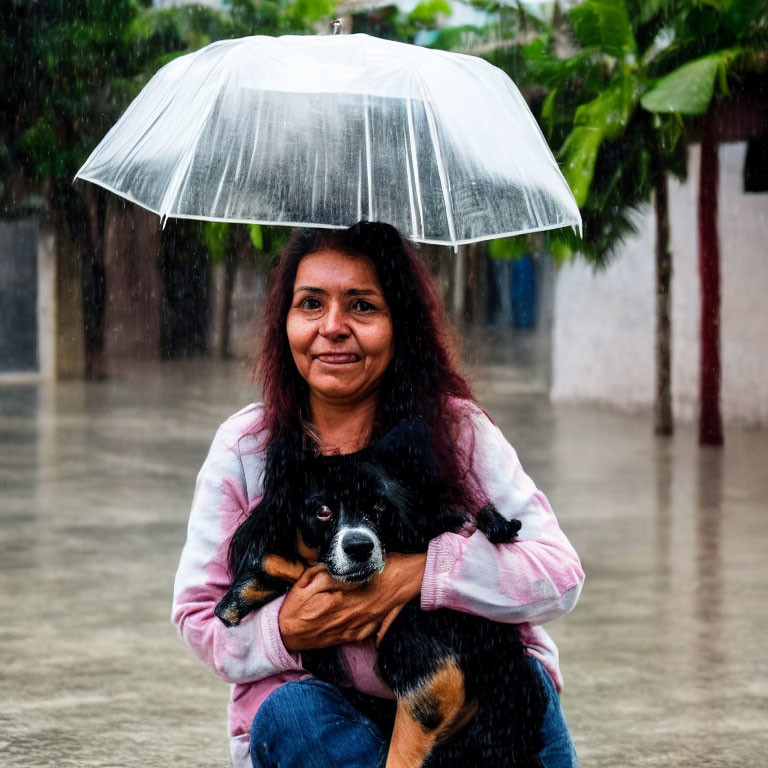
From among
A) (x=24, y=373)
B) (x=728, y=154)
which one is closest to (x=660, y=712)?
(x=728, y=154)

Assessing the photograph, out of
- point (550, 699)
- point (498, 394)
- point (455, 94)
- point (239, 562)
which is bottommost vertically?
point (498, 394)

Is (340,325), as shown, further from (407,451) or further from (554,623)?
(554,623)

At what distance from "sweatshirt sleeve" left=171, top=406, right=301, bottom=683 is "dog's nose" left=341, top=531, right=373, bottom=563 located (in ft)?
0.90

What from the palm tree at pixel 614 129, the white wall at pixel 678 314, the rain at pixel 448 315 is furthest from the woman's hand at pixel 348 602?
the white wall at pixel 678 314

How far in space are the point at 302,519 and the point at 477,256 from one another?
24.2 m

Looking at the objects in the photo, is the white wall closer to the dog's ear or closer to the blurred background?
the blurred background

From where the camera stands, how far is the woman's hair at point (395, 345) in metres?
2.85

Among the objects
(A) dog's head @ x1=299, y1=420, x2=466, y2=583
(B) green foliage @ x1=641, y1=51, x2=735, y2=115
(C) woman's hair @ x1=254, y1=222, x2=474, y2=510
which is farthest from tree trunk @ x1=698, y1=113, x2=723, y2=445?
(A) dog's head @ x1=299, y1=420, x2=466, y2=583

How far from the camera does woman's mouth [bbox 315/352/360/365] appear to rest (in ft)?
9.26

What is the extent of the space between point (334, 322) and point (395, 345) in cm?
16

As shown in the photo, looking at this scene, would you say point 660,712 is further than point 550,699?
Yes

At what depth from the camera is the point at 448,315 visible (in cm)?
311

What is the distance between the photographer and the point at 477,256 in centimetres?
2664

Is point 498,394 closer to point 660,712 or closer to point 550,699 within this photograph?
point 660,712
